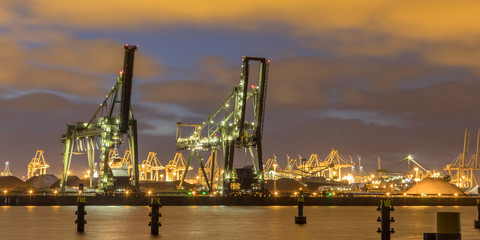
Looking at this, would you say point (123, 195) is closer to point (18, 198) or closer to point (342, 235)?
point (18, 198)

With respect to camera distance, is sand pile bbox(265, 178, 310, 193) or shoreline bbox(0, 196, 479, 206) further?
sand pile bbox(265, 178, 310, 193)

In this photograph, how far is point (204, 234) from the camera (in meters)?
33.7

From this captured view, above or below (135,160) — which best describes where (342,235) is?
below

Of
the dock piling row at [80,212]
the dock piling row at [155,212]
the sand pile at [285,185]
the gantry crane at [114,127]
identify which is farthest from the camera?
the sand pile at [285,185]

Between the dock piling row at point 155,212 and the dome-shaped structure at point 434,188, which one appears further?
the dome-shaped structure at point 434,188

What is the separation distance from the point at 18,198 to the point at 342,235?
251 feet

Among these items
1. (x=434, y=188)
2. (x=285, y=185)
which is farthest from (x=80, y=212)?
(x=285, y=185)

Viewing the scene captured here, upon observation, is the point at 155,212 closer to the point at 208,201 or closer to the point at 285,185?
the point at 208,201

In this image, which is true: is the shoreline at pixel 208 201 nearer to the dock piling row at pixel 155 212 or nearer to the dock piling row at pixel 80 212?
the dock piling row at pixel 80 212

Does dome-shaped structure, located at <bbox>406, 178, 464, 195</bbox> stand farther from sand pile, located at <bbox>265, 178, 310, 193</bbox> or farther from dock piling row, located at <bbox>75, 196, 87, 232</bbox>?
dock piling row, located at <bbox>75, 196, 87, 232</bbox>

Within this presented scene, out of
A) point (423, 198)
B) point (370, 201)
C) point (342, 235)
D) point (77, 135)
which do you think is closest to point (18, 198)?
point (77, 135)

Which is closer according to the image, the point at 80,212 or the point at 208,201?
the point at 80,212

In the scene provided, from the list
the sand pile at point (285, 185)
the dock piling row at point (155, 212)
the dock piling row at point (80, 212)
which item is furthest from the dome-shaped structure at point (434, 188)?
the dock piling row at point (155, 212)

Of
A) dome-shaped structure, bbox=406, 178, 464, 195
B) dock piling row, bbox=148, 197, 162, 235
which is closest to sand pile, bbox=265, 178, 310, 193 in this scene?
dome-shaped structure, bbox=406, 178, 464, 195
